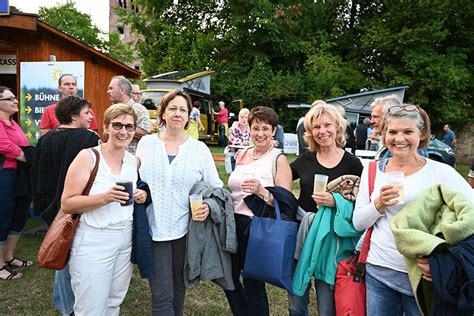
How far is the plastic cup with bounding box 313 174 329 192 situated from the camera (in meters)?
2.32

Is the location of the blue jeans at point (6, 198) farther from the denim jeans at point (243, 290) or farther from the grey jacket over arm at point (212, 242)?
the denim jeans at point (243, 290)

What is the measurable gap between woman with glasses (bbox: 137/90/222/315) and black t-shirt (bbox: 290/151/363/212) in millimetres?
714

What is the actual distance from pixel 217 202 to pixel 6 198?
2.84 meters

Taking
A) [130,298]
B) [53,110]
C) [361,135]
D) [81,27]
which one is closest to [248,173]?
[130,298]

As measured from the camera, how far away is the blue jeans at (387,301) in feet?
6.85

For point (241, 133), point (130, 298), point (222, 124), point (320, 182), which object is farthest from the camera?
point (222, 124)

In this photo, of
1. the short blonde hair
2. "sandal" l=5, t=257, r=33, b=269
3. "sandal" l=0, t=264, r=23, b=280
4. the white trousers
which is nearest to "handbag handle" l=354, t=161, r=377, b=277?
the short blonde hair

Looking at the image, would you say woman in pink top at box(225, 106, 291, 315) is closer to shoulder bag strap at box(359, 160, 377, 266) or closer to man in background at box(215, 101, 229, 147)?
shoulder bag strap at box(359, 160, 377, 266)

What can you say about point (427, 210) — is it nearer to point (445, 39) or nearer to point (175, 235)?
point (175, 235)

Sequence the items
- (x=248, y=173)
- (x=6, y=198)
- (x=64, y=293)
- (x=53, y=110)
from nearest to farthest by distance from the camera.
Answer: (x=248, y=173)
(x=64, y=293)
(x=6, y=198)
(x=53, y=110)

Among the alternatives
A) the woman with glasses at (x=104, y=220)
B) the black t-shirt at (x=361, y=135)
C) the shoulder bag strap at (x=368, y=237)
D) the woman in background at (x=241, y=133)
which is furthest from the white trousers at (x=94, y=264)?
the black t-shirt at (x=361, y=135)

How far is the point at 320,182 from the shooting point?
2.33 metres

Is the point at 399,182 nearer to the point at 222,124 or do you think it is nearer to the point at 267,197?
the point at 267,197

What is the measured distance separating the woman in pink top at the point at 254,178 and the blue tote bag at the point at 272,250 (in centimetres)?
16
